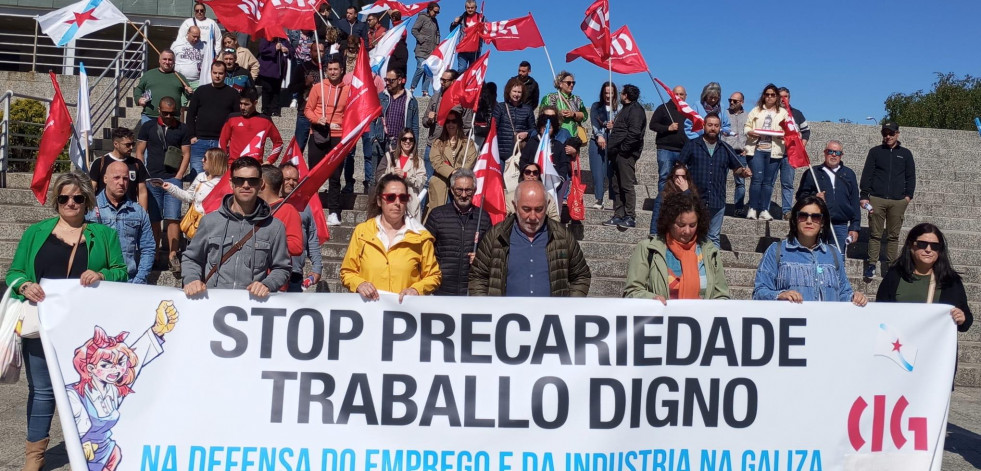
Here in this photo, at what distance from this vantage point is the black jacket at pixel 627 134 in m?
11.3

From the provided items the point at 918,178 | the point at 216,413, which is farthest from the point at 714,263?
the point at 918,178

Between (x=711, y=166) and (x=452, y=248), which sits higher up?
(x=711, y=166)

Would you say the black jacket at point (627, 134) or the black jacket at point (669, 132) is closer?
the black jacket at point (627, 134)

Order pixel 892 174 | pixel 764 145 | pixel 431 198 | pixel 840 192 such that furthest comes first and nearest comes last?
pixel 764 145
pixel 892 174
pixel 840 192
pixel 431 198

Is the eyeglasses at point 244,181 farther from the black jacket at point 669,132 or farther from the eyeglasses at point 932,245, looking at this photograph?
the black jacket at point 669,132

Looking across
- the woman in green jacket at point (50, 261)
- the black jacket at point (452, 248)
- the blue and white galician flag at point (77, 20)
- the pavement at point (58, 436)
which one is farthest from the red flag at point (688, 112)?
the woman in green jacket at point (50, 261)

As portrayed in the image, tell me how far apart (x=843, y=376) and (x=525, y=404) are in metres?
1.76

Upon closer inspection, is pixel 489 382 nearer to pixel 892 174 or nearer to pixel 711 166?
pixel 711 166

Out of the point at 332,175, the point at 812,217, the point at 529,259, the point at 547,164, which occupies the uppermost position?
the point at 547,164

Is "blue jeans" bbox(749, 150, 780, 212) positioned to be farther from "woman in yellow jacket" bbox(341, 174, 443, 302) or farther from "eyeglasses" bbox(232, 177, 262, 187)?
"eyeglasses" bbox(232, 177, 262, 187)

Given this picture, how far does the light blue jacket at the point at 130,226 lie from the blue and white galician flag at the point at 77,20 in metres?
4.64

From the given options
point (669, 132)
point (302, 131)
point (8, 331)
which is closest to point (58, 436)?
point (8, 331)

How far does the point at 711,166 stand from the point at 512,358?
6210 millimetres

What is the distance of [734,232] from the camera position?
11797mm
